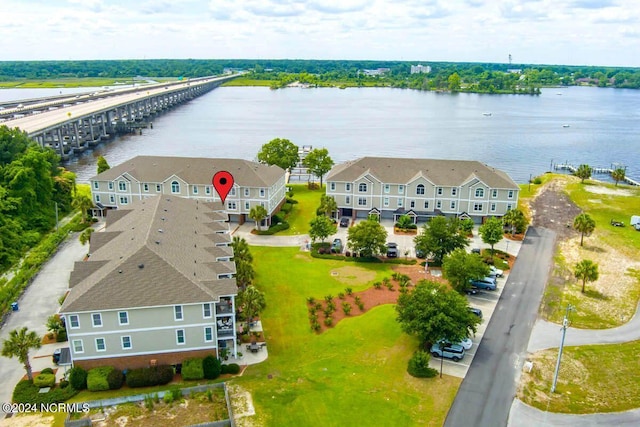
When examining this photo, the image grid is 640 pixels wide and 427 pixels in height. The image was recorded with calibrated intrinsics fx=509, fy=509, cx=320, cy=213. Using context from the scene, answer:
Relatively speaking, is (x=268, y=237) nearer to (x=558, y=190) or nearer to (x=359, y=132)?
Answer: (x=558, y=190)

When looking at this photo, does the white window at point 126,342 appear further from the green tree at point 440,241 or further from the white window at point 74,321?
the green tree at point 440,241

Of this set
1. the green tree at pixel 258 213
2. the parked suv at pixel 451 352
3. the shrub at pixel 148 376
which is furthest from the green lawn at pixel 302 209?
the shrub at pixel 148 376

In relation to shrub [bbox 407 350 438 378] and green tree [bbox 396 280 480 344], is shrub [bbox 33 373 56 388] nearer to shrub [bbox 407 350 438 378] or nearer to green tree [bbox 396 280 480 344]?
shrub [bbox 407 350 438 378]

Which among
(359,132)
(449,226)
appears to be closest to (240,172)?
(449,226)

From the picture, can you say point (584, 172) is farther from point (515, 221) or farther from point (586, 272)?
point (586, 272)

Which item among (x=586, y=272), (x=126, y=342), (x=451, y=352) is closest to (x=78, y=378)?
(x=126, y=342)

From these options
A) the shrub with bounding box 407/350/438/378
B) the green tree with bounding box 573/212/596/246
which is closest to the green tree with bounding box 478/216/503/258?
the green tree with bounding box 573/212/596/246
